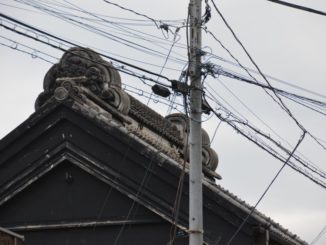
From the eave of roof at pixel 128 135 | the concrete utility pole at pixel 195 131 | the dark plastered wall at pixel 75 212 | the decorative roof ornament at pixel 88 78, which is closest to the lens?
the concrete utility pole at pixel 195 131

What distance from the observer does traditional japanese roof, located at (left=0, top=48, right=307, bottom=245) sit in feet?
56.1

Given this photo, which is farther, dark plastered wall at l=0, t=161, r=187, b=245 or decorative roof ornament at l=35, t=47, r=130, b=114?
decorative roof ornament at l=35, t=47, r=130, b=114

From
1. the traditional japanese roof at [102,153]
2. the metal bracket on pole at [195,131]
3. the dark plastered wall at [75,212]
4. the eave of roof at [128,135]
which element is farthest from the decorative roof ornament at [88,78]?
the metal bracket on pole at [195,131]

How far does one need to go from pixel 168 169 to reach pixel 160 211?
898 millimetres

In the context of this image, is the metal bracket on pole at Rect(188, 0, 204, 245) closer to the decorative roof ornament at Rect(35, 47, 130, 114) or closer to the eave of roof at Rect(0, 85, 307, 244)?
the eave of roof at Rect(0, 85, 307, 244)

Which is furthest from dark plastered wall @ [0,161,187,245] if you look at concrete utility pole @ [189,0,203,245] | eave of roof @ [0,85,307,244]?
concrete utility pole @ [189,0,203,245]

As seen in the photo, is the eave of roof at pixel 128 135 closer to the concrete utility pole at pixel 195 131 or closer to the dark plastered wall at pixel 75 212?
the dark plastered wall at pixel 75 212

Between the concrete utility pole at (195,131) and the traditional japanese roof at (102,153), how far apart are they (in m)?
1.93

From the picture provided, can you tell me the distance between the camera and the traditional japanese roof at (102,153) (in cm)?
1711

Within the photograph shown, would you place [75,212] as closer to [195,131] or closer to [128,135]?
[128,135]

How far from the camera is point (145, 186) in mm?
17812

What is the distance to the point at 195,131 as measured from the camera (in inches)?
590

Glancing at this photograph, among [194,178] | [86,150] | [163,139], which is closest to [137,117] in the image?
[163,139]

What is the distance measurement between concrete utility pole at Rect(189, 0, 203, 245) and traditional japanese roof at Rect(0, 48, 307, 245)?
1.93m
